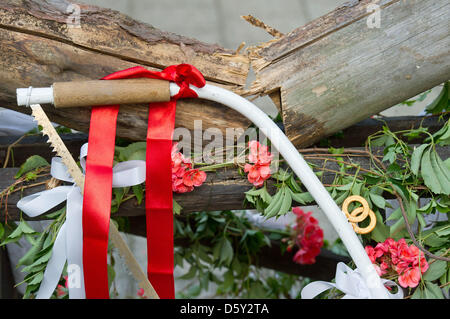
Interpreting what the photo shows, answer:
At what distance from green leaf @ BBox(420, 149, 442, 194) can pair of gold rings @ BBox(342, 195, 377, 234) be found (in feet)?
0.39

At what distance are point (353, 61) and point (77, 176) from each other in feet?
1.88

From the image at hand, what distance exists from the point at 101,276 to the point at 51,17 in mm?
498

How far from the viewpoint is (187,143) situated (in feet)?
3.56

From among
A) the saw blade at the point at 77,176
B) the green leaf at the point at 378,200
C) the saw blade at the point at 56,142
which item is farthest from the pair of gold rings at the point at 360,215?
the saw blade at the point at 56,142

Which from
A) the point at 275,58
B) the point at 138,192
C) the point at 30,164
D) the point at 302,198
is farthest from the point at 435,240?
the point at 30,164

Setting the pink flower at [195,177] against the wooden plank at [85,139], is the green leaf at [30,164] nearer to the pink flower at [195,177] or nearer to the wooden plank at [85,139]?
the wooden plank at [85,139]

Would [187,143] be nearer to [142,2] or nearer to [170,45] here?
[170,45]

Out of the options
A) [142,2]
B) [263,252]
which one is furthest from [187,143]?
[142,2]

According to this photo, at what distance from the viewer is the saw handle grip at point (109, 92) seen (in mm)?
974

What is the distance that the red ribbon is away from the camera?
37.6 inches

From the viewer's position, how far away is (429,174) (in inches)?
38.9

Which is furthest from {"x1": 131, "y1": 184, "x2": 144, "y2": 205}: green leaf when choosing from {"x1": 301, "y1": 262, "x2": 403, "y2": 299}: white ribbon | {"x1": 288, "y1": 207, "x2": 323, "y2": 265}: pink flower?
{"x1": 288, "y1": 207, "x2": 323, "y2": 265}: pink flower

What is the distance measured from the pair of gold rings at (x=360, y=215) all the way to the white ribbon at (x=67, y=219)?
15.2 inches

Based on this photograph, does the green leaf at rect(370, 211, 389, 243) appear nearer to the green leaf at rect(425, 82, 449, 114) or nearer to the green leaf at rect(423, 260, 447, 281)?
the green leaf at rect(423, 260, 447, 281)
